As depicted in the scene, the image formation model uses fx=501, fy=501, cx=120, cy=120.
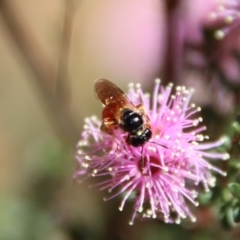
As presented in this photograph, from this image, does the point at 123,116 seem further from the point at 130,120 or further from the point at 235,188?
the point at 235,188

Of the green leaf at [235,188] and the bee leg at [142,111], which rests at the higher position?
the bee leg at [142,111]

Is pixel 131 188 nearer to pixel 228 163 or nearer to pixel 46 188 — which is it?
pixel 228 163

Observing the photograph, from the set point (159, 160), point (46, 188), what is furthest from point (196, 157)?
point (46, 188)

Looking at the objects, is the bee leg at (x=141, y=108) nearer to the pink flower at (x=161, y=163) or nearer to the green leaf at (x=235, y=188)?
the pink flower at (x=161, y=163)

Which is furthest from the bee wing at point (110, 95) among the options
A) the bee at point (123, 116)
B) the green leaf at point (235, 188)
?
the green leaf at point (235, 188)

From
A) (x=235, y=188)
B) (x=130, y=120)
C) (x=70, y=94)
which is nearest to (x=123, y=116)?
(x=130, y=120)

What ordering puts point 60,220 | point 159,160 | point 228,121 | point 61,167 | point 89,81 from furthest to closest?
point 89,81
point 61,167
point 60,220
point 228,121
point 159,160

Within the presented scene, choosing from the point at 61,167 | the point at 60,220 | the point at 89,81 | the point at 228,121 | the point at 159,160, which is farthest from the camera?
the point at 89,81
